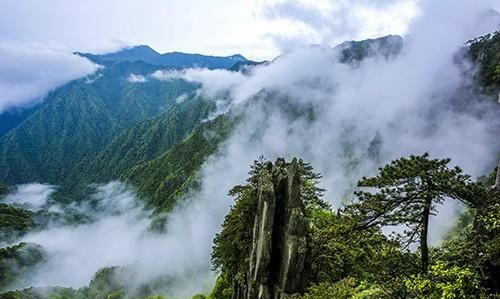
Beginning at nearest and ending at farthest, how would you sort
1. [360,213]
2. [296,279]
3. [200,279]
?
[360,213]
[296,279]
[200,279]

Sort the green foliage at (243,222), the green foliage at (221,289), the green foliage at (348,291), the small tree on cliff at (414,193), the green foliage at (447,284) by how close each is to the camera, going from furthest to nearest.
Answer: the green foliage at (221,289) → the green foliage at (243,222) → the green foliage at (348,291) → the small tree on cliff at (414,193) → the green foliage at (447,284)

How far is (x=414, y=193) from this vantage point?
22.2 meters

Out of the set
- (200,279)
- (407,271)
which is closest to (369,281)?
(407,271)

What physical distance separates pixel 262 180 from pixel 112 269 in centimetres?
16602

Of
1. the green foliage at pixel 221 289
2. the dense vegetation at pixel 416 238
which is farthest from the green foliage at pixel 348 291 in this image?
the green foliage at pixel 221 289

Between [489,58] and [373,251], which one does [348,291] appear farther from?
[489,58]

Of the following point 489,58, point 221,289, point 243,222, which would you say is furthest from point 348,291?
point 489,58

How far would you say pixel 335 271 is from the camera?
36969 millimetres

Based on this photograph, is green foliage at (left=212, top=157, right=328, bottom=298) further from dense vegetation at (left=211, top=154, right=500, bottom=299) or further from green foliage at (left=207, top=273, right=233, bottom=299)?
dense vegetation at (left=211, top=154, right=500, bottom=299)

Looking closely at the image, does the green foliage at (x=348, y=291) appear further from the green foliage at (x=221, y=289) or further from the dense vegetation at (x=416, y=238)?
the green foliage at (x=221, y=289)

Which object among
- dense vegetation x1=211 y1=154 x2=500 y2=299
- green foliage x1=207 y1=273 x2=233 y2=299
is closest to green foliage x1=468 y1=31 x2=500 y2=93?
green foliage x1=207 y1=273 x2=233 y2=299

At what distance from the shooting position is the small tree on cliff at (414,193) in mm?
21203

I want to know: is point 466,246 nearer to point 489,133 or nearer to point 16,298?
point 16,298

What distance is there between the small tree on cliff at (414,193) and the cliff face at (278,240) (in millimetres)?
9076
